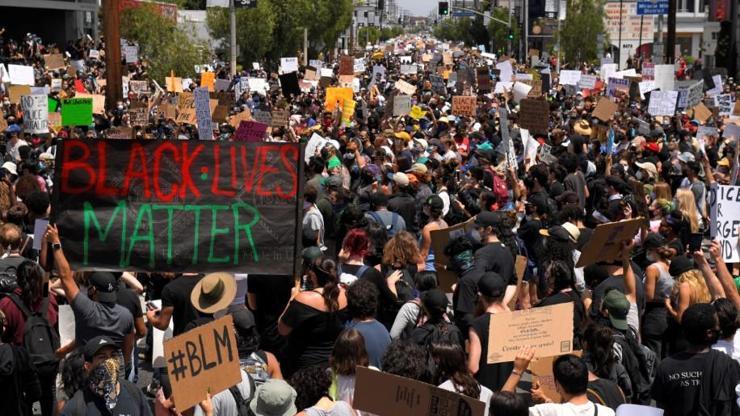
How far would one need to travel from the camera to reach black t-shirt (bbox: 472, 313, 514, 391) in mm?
6652

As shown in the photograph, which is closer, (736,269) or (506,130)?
(736,269)

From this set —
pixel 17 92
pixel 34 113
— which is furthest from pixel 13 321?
pixel 17 92

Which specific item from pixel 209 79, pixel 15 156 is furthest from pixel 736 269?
pixel 209 79

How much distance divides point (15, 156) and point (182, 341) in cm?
1169

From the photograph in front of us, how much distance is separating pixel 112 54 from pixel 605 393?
2223 cm

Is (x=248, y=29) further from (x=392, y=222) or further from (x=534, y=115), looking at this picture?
(x=392, y=222)

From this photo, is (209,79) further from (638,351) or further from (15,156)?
(638,351)

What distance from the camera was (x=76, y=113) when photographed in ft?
58.8

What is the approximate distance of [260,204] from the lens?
6688 millimetres

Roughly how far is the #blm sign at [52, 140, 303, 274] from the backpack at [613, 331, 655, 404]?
6.19 ft

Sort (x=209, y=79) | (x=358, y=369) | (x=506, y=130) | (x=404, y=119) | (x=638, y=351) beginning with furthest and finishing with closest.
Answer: (x=209, y=79) < (x=404, y=119) < (x=506, y=130) < (x=638, y=351) < (x=358, y=369)

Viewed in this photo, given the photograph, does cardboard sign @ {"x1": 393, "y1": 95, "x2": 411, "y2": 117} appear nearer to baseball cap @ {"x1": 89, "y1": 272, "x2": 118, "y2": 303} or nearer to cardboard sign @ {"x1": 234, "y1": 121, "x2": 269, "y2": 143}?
cardboard sign @ {"x1": 234, "y1": 121, "x2": 269, "y2": 143}

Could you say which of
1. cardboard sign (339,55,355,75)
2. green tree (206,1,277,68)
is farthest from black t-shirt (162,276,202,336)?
green tree (206,1,277,68)

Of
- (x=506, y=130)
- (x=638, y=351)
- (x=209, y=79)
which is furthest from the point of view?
(x=209, y=79)
